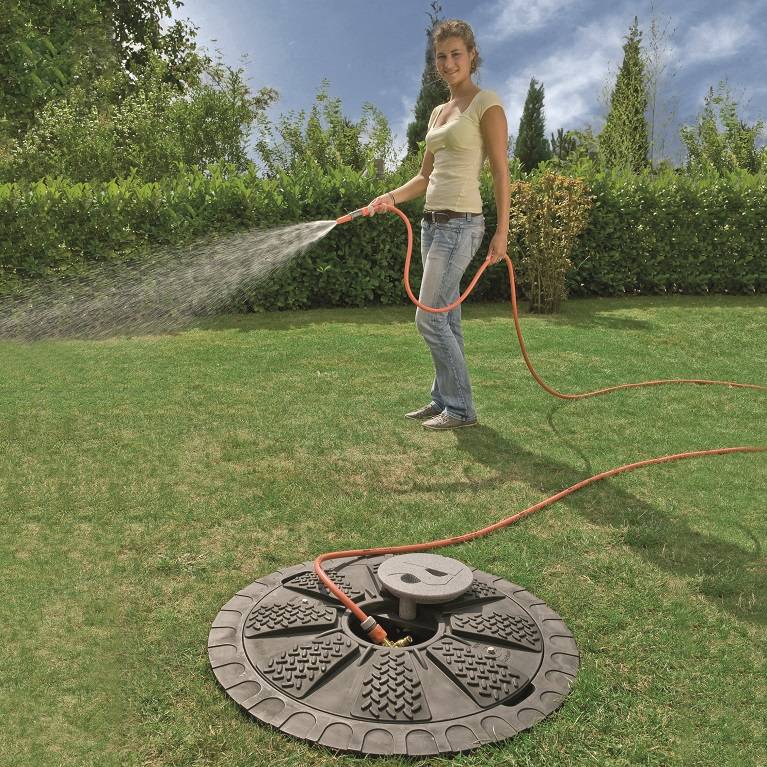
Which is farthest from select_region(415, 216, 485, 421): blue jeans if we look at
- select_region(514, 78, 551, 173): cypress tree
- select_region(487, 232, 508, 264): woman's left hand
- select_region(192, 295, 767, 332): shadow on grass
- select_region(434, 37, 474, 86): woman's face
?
select_region(514, 78, 551, 173): cypress tree

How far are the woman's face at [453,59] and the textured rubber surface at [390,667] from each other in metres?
2.70

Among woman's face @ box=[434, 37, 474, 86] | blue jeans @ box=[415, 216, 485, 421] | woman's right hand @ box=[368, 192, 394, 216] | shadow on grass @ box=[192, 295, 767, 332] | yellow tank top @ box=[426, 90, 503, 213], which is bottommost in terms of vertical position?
shadow on grass @ box=[192, 295, 767, 332]

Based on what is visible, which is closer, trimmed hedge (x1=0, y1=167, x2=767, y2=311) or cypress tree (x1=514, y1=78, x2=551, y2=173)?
trimmed hedge (x1=0, y1=167, x2=767, y2=311)

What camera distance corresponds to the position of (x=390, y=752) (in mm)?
1997

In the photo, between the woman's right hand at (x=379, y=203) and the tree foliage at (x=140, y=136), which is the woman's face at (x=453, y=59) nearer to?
the woman's right hand at (x=379, y=203)

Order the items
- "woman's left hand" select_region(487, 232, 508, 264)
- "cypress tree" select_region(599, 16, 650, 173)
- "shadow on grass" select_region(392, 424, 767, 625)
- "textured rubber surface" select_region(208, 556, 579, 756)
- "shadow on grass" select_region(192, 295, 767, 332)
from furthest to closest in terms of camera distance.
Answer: "cypress tree" select_region(599, 16, 650, 173) → "shadow on grass" select_region(192, 295, 767, 332) → "woman's left hand" select_region(487, 232, 508, 264) → "shadow on grass" select_region(392, 424, 767, 625) → "textured rubber surface" select_region(208, 556, 579, 756)

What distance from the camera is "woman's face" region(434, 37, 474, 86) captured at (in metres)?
4.00

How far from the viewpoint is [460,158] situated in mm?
4156

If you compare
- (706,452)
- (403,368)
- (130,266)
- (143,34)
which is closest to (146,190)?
(130,266)

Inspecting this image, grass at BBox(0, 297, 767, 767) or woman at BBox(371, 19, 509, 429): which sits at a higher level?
woman at BBox(371, 19, 509, 429)

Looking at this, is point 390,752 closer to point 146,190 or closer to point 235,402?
point 235,402

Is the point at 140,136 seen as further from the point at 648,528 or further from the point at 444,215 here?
the point at 648,528

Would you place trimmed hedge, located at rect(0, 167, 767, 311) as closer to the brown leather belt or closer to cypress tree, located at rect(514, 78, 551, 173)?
the brown leather belt

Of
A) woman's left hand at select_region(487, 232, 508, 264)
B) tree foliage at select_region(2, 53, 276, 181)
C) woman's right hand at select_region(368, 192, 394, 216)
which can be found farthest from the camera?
tree foliage at select_region(2, 53, 276, 181)
